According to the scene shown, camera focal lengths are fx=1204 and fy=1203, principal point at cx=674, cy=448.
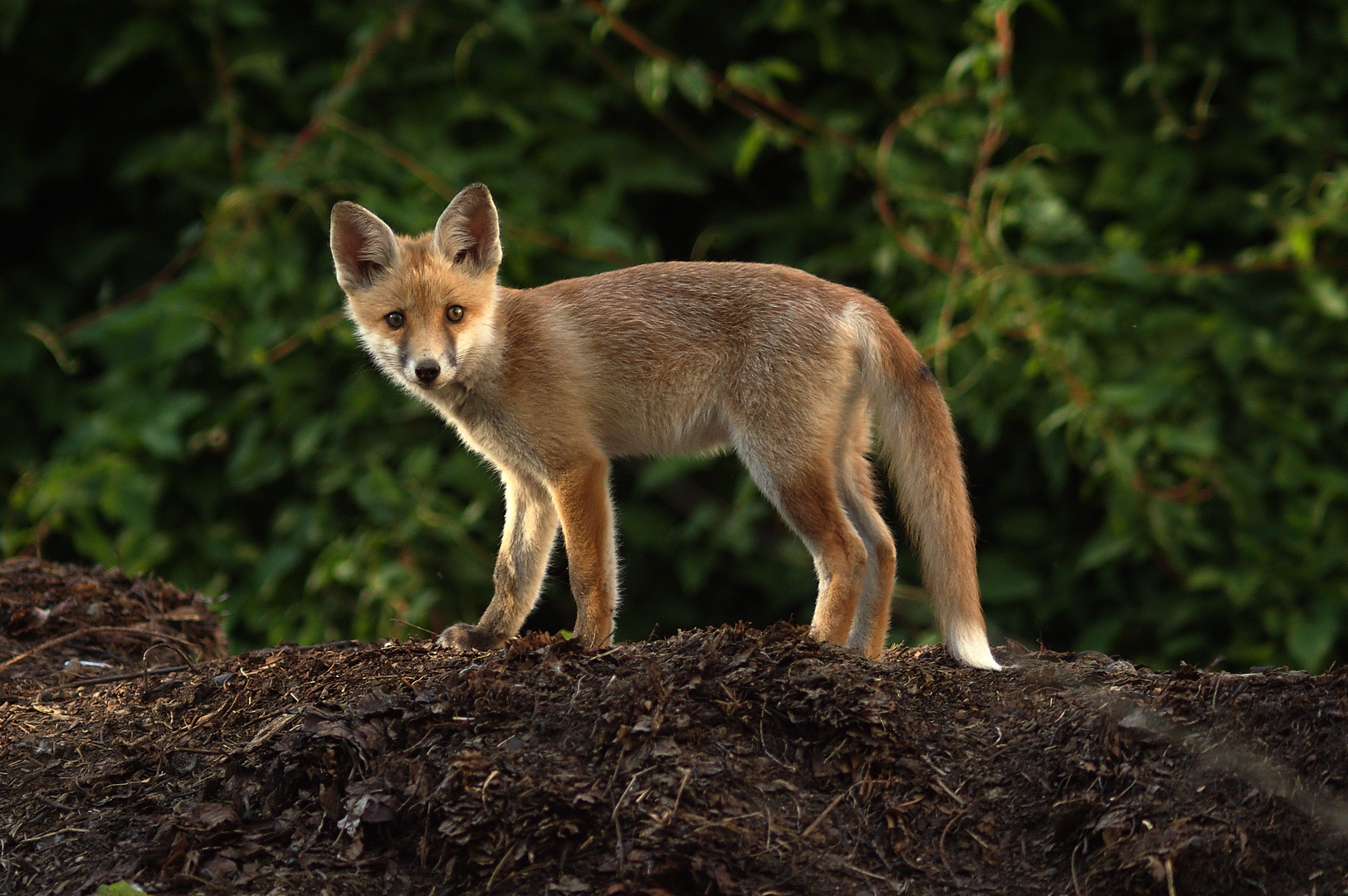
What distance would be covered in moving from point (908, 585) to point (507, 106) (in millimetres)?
3005

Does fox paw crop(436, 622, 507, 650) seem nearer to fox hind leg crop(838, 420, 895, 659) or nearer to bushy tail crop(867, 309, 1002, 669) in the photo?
fox hind leg crop(838, 420, 895, 659)

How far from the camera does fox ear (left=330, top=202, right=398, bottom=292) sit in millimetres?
4227

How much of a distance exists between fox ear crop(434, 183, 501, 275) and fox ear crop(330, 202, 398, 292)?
18cm

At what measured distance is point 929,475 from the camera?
12.7ft

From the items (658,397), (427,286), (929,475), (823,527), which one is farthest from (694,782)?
(427,286)

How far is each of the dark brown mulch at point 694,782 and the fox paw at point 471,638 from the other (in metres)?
0.79

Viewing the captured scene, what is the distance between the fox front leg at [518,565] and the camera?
414 centimetres

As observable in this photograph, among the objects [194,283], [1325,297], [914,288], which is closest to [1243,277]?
[1325,297]

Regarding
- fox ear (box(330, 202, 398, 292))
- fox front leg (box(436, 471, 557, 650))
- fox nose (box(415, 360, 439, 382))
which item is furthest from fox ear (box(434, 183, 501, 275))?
fox front leg (box(436, 471, 557, 650))

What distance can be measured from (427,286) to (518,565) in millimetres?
1017

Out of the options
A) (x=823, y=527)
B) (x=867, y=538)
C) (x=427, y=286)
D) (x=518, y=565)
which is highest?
(x=427, y=286)

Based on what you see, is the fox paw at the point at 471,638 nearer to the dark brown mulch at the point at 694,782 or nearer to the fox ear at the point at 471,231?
the dark brown mulch at the point at 694,782

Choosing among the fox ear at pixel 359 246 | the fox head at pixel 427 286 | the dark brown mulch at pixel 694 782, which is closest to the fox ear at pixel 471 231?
the fox head at pixel 427 286

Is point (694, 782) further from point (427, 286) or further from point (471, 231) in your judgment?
point (471, 231)
